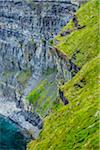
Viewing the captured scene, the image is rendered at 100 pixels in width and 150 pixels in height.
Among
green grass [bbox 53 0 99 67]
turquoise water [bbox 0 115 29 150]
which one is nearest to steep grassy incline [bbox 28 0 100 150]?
green grass [bbox 53 0 99 67]

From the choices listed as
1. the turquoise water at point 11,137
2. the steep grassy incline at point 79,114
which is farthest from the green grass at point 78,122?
the turquoise water at point 11,137

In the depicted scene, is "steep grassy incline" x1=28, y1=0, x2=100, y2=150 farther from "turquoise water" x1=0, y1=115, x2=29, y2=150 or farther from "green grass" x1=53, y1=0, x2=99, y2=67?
"turquoise water" x1=0, y1=115, x2=29, y2=150

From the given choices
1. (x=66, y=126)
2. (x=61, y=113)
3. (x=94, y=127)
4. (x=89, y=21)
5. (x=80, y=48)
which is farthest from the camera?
(x=89, y=21)

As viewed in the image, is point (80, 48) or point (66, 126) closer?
point (66, 126)

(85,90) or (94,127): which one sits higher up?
(94,127)

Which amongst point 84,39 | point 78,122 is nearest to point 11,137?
point 84,39

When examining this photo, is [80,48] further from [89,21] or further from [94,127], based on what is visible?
[94,127]

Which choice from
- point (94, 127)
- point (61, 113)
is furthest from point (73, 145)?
point (61, 113)

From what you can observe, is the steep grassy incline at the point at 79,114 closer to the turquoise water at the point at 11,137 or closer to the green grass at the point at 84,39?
the green grass at the point at 84,39
